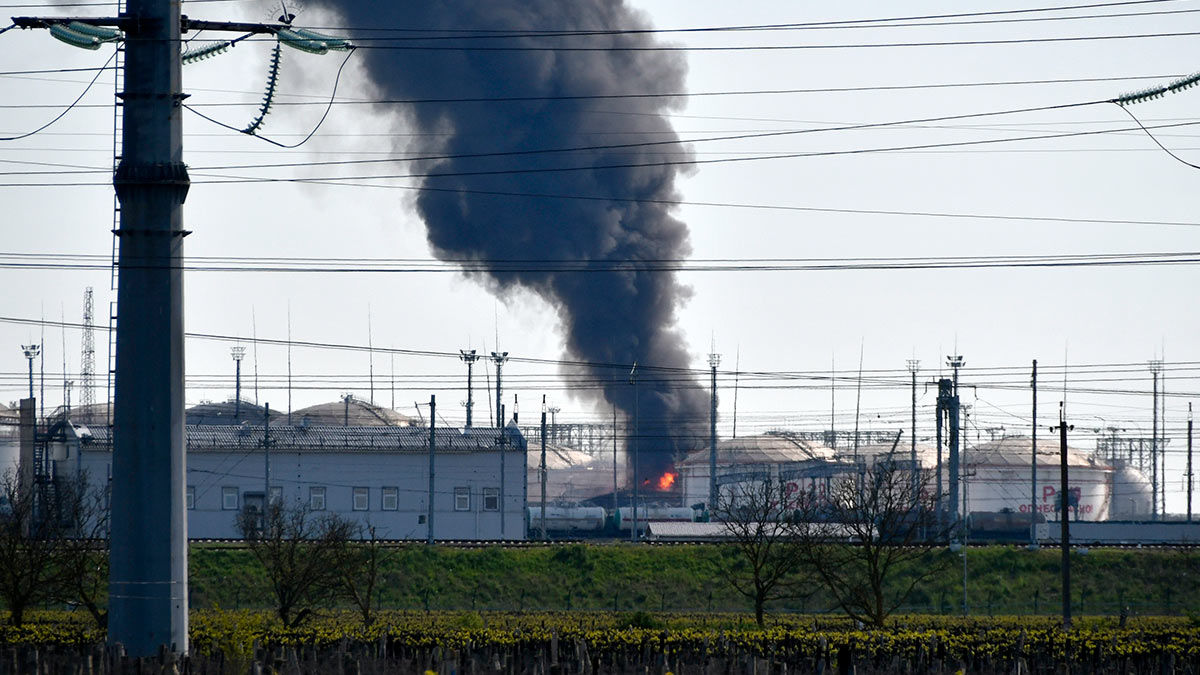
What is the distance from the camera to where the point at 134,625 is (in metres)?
17.9

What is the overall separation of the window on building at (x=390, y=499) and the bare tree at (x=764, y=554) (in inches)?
897

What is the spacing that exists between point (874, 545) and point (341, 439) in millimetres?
41480

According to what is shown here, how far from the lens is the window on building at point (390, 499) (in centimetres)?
7125

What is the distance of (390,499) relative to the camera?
234ft

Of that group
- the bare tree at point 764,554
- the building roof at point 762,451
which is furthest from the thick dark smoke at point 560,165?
the bare tree at point 764,554

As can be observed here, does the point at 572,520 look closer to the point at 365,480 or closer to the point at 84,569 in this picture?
the point at 365,480

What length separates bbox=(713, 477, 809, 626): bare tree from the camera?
118 ft

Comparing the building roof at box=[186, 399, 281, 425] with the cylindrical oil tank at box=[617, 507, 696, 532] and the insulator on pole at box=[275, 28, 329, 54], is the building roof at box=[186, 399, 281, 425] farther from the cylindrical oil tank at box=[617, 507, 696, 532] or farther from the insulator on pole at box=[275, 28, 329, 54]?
the insulator on pole at box=[275, 28, 329, 54]

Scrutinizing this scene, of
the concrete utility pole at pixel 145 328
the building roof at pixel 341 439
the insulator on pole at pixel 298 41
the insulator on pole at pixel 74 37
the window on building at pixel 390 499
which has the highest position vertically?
the insulator on pole at pixel 298 41

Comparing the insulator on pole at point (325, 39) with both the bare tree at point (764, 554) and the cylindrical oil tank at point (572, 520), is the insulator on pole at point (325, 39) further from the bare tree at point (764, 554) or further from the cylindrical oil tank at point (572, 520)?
the cylindrical oil tank at point (572, 520)

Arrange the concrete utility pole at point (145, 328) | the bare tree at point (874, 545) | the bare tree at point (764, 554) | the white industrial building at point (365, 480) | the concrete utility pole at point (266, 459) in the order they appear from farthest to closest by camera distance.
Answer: the white industrial building at point (365, 480) → the concrete utility pole at point (266, 459) → the bare tree at point (764, 554) → the bare tree at point (874, 545) → the concrete utility pole at point (145, 328)

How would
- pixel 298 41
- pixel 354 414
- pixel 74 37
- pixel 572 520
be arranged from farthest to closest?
1. pixel 354 414
2. pixel 572 520
3. pixel 298 41
4. pixel 74 37

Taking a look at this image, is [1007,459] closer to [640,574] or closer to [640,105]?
[640,105]

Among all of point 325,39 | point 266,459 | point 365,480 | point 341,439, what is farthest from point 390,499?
point 325,39
